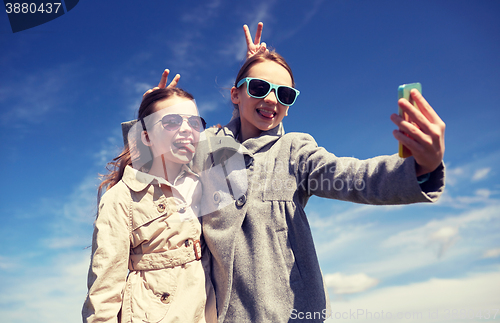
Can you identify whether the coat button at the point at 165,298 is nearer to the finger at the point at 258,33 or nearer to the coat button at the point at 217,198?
the coat button at the point at 217,198

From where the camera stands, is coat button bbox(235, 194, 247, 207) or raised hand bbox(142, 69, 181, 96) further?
raised hand bbox(142, 69, 181, 96)

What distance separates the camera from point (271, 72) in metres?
3.57

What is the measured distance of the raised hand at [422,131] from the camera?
2.05m

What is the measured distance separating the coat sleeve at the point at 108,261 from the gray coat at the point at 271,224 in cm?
77

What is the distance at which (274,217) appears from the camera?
3.04 m

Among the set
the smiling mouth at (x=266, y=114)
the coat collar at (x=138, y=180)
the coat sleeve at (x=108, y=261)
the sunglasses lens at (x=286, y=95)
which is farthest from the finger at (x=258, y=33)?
the coat sleeve at (x=108, y=261)

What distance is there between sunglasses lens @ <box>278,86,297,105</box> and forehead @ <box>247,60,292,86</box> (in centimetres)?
10

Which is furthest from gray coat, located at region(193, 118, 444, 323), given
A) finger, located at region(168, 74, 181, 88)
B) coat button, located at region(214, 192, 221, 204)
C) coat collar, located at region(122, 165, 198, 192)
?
finger, located at region(168, 74, 181, 88)

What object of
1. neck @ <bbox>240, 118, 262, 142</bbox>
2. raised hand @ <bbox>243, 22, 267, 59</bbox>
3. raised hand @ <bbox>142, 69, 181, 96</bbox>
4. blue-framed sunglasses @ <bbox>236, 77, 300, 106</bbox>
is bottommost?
neck @ <bbox>240, 118, 262, 142</bbox>

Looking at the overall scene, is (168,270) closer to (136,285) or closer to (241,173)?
(136,285)

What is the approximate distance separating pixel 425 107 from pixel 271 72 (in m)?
1.79

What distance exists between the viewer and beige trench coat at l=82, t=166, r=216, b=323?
3.04 meters

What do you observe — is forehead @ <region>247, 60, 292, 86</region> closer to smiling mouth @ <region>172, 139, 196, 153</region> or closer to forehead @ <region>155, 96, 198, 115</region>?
forehead @ <region>155, 96, 198, 115</region>

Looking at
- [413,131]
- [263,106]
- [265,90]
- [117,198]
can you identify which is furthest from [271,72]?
[117,198]
